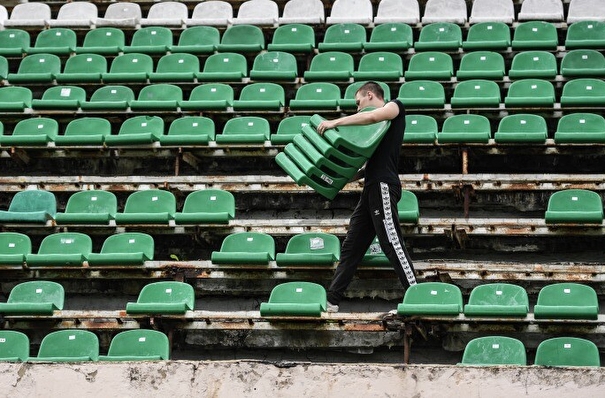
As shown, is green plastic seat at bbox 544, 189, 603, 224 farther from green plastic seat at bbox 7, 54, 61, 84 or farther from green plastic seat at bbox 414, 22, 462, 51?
green plastic seat at bbox 7, 54, 61, 84

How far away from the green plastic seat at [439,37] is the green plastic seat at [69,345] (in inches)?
221

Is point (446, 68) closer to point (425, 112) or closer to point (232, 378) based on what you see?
point (425, 112)

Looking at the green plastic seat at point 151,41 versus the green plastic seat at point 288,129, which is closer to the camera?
the green plastic seat at point 288,129

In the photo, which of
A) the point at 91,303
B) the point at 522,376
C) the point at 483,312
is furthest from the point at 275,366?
the point at 91,303

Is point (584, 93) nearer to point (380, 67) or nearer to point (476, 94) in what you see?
point (476, 94)

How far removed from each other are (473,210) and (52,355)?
400cm

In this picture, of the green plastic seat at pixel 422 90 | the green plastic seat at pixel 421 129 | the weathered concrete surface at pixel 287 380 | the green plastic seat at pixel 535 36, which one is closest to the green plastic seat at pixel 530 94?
the green plastic seat at pixel 422 90

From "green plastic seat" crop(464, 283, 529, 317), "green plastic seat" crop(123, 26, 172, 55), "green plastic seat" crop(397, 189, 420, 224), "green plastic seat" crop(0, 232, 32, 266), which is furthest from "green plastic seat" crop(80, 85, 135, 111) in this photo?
"green plastic seat" crop(464, 283, 529, 317)

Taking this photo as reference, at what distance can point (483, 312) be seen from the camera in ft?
27.8

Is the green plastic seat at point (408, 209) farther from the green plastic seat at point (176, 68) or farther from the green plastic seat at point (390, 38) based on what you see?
the green plastic seat at point (176, 68)

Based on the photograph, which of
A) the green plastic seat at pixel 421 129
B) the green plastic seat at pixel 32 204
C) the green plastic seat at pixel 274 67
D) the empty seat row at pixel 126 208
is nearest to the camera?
the empty seat row at pixel 126 208

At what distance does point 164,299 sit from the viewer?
30.2ft

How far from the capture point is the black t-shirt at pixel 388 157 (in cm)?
866

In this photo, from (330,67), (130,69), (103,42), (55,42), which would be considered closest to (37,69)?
(55,42)
